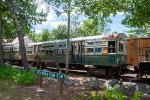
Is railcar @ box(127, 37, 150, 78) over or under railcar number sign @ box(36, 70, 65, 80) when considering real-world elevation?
over

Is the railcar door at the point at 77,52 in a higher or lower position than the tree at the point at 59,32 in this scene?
lower

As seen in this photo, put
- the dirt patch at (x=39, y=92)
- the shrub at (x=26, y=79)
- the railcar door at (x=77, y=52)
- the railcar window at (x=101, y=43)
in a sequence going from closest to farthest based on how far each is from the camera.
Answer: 1. the dirt patch at (x=39, y=92)
2. the shrub at (x=26, y=79)
3. the railcar window at (x=101, y=43)
4. the railcar door at (x=77, y=52)

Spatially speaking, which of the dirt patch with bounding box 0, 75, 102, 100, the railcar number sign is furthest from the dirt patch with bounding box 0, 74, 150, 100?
the railcar number sign

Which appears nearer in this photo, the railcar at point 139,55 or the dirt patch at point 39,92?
the dirt patch at point 39,92

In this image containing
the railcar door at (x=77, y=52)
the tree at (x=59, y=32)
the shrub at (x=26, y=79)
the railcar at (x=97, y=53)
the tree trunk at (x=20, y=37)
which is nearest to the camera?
the shrub at (x=26, y=79)

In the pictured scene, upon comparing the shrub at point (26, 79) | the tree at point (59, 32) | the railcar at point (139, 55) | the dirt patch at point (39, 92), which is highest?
the tree at point (59, 32)


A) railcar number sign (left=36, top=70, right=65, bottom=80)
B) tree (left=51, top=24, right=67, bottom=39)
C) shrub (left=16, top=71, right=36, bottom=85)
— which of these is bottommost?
shrub (left=16, top=71, right=36, bottom=85)

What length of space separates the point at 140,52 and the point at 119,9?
6.76 m

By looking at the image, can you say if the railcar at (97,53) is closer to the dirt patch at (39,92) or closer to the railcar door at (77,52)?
the railcar door at (77,52)

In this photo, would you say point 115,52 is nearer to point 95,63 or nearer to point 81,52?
point 95,63

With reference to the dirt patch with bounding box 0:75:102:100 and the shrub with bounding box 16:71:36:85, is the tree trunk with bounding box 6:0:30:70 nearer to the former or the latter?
the shrub with bounding box 16:71:36:85

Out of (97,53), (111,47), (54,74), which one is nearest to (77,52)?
(97,53)

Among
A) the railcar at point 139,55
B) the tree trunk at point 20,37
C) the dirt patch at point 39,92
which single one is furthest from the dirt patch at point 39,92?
the railcar at point 139,55

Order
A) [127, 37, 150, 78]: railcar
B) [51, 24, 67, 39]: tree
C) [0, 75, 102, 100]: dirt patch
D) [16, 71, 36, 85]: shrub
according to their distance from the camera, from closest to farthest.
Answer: [0, 75, 102, 100]: dirt patch < [16, 71, 36, 85]: shrub < [127, 37, 150, 78]: railcar < [51, 24, 67, 39]: tree
